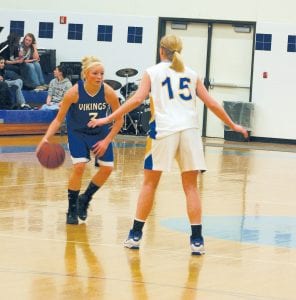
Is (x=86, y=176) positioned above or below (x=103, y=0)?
below

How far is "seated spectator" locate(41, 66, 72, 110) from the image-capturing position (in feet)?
74.4

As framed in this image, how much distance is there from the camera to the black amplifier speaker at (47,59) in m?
25.6

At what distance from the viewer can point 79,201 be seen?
1014 cm

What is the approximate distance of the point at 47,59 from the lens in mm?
25625

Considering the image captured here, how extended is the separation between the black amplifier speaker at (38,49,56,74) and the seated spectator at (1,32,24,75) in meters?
1.42

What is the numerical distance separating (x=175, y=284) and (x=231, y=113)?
17710mm

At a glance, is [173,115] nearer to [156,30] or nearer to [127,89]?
[127,89]

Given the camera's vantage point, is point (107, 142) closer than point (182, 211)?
Yes

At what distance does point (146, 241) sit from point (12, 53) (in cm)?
1569

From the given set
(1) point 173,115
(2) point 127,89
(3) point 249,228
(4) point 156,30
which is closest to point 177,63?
(1) point 173,115

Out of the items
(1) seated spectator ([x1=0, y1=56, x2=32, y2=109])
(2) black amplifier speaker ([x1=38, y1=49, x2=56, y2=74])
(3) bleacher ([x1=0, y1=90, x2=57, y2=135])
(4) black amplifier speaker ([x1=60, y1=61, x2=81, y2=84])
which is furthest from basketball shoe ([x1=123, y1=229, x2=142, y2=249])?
(2) black amplifier speaker ([x1=38, y1=49, x2=56, y2=74])

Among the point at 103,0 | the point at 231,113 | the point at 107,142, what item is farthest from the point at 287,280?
the point at 103,0

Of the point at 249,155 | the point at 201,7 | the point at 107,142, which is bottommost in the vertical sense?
the point at 249,155

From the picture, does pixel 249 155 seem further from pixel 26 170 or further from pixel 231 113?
pixel 26 170
